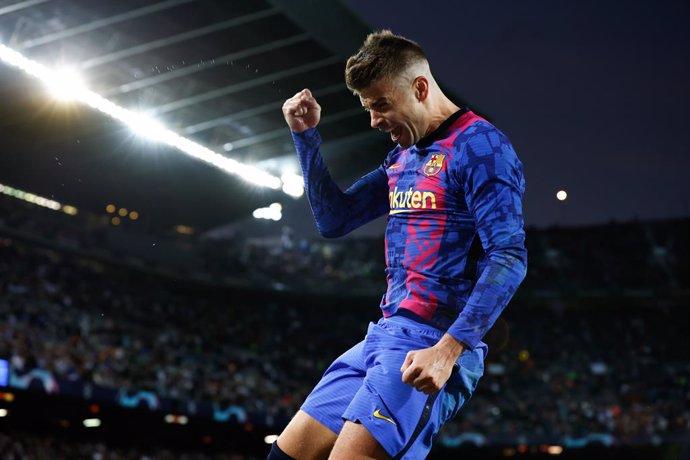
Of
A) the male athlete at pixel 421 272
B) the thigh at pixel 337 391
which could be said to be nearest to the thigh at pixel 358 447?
the male athlete at pixel 421 272

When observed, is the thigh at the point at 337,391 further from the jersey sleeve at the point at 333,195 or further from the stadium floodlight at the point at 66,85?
the stadium floodlight at the point at 66,85

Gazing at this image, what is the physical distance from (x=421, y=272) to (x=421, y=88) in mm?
788

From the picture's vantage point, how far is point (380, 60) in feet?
10.1

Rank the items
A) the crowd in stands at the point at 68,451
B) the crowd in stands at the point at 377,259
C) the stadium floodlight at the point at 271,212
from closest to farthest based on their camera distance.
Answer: the crowd in stands at the point at 68,451 → the stadium floodlight at the point at 271,212 → the crowd in stands at the point at 377,259

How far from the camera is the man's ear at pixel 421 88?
3.17m

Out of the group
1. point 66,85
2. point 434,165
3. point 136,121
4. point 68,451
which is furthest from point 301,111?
point 136,121

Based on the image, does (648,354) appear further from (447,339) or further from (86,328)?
(447,339)

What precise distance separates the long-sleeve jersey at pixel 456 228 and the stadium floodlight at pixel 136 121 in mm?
17058

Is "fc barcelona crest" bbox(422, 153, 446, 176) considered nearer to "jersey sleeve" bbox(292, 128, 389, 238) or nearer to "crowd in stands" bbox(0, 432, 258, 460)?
"jersey sleeve" bbox(292, 128, 389, 238)

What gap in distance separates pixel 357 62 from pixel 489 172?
73 cm

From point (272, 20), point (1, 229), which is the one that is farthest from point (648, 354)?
point (1, 229)

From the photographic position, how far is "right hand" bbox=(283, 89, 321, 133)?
11.6 feet

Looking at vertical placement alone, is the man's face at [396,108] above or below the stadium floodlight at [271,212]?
below

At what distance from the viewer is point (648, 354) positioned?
30.9 m
